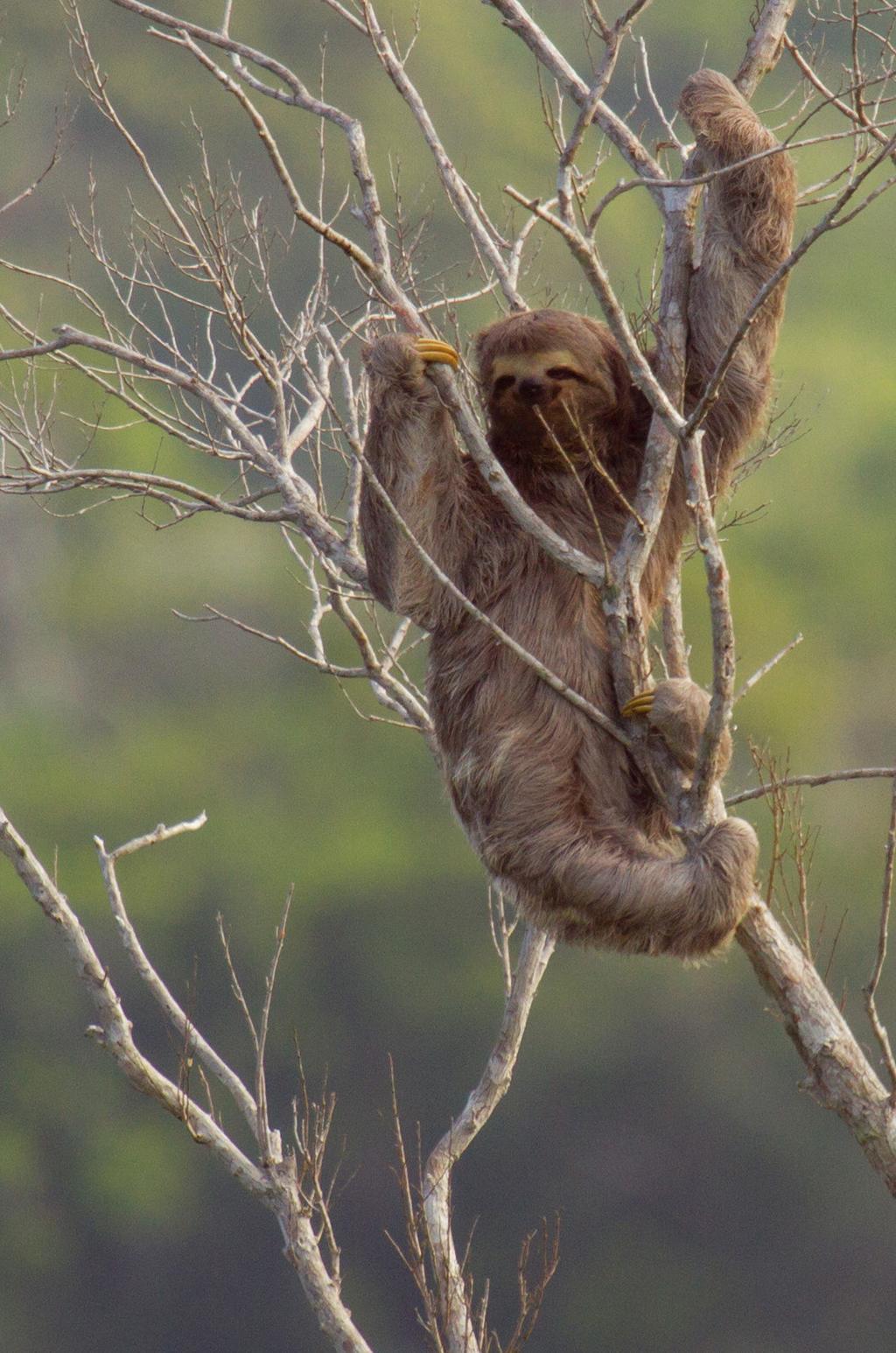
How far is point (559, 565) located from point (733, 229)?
3.70 feet

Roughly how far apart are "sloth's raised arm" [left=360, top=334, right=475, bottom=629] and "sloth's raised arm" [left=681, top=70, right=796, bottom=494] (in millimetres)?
799

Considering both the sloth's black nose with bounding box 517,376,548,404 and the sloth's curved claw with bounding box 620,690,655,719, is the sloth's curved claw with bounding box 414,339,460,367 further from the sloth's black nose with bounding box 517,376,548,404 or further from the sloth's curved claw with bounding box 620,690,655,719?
the sloth's curved claw with bounding box 620,690,655,719

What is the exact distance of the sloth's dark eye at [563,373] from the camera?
13.1ft

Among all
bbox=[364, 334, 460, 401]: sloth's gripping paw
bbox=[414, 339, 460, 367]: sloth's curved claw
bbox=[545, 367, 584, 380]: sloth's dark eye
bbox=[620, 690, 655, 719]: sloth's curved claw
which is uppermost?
bbox=[545, 367, 584, 380]: sloth's dark eye

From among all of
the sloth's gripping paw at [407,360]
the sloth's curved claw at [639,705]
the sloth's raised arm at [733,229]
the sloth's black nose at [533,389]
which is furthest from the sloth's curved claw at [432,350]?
the sloth's curved claw at [639,705]

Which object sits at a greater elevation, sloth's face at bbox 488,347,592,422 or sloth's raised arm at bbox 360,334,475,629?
sloth's face at bbox 488,347,592,422

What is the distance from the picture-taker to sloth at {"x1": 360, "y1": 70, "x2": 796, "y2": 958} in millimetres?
3824

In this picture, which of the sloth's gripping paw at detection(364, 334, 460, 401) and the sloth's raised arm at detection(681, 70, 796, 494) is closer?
the sloth's gripping paw at detection(364, 334, 460, 401)

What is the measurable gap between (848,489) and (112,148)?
5574 mm

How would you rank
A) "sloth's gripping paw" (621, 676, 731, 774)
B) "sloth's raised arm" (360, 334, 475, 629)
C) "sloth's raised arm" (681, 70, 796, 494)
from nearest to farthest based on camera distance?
"sloth's gripping paw" (621, 676, 731, 774)
"sloth's raised arm" (360, 334, 475, 629)
"sloth's raised arm" (681, 70, 796, 494)

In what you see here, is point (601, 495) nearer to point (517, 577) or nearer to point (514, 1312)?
point (517, 577)

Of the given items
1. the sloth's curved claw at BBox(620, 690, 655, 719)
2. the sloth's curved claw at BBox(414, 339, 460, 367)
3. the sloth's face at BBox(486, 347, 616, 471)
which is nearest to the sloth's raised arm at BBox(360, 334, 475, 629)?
the sloth's curved claw at BBox(414, 339, 460, 367)

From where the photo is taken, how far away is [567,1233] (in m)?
8.47

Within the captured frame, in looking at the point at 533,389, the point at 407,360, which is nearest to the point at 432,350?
the point at 407,360
